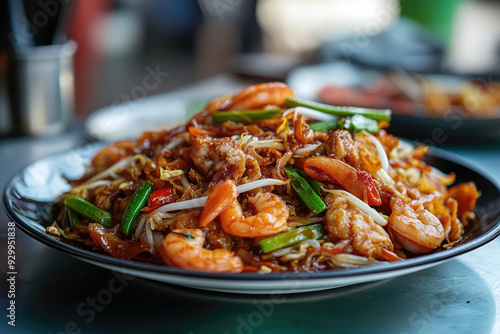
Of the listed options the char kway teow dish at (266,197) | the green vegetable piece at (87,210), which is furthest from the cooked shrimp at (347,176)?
the green vegetable piece at (87,210)

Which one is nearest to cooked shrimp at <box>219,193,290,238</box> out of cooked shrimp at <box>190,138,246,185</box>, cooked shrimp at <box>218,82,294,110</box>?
cooked shrimp at <box>190,138,246,185</box>

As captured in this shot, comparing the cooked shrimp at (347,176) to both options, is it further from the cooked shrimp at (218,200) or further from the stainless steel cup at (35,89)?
the stainless steel cup at (35,89)

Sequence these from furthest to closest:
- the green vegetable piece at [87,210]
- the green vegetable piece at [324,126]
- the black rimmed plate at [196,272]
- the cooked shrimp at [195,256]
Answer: the green vegetable piece at [324,126], the green vegetable piece at [87,210], the cooked shrimp at [195,256], the black rimmed plate at [196,272]

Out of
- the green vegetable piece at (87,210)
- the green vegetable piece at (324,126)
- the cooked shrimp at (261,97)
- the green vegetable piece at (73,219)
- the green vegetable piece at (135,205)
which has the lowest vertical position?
the green vegetable piece at (73,219)

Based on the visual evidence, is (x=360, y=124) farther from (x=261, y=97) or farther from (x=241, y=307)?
(x=241, y=307)

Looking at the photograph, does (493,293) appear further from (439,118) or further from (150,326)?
(439,118)

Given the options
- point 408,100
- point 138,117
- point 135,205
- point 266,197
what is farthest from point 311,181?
point 408,100

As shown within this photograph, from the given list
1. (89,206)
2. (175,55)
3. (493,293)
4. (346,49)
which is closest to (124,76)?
(175,55)
